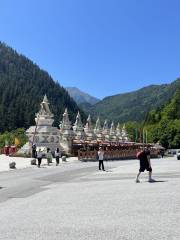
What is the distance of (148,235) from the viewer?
29.4 feet

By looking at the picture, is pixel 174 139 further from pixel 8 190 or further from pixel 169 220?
pixel 169 220

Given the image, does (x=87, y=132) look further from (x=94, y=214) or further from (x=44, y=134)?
(x=94, y=214)

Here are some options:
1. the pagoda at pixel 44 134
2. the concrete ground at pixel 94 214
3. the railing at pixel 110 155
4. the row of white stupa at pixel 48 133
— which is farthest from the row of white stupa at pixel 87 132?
the concrete ground at pixel 94 214

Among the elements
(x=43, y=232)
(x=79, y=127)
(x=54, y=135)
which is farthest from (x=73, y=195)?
(x=79, y=127)

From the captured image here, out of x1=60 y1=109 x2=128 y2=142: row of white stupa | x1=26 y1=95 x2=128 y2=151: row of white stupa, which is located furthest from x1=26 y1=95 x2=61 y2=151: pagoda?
x1=60 y1=109 x2=128 y2=142: row of white stupa

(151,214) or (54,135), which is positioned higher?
(54,135)

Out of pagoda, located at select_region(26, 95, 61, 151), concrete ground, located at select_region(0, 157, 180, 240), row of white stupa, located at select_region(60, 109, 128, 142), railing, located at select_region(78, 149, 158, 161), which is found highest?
row of white stupa, located at select_region(60, 109, 128, 142)

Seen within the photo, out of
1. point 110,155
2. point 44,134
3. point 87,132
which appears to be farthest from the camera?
point 87,132

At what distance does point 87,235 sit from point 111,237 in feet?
1.77

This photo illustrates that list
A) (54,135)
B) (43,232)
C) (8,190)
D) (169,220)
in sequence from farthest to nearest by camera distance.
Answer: (54,135)
(8,190)
(169,220)
(43,232)

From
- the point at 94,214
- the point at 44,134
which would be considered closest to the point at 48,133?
the point at 44,134

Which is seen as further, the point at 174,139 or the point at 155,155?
the point at 174,139

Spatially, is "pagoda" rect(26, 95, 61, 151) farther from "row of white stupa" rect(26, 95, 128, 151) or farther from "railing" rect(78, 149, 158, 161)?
"railing" rect(78, 149, 158, 161)

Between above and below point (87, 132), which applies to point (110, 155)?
below
